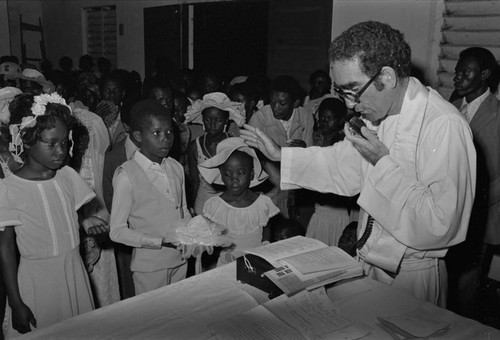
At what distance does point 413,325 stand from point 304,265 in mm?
461

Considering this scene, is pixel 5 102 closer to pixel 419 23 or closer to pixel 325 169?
pixel 325 169

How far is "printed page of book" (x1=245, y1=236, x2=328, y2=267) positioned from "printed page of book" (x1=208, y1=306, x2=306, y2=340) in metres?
0.24

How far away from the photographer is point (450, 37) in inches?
215

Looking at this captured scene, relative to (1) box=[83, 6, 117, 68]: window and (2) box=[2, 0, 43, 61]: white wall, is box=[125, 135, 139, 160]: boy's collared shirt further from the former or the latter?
(2) box=[2, 0, 43, 61]: white wall

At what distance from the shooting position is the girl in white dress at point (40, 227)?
7.93 ft

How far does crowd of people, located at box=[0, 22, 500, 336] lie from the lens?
78.4 inches

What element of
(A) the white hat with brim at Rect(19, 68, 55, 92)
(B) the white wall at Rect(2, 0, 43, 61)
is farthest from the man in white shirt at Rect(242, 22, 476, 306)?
(B) the white wall at Rect(2, 0, 43, 61)

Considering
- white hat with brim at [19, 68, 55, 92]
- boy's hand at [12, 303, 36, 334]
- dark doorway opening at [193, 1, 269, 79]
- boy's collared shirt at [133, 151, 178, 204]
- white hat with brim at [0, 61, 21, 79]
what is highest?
dark doorway opening at [193, 1, 269, 79]

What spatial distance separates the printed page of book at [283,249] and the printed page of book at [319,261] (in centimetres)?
3

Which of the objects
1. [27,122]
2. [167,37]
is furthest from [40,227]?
[167,37]

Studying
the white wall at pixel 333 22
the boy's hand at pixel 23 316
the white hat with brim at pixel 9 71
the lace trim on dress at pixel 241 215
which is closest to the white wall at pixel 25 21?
the white wall at pixel 333 22

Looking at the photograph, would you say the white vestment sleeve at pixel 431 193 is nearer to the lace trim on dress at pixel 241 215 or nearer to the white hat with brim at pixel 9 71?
the lace trim on dress at pixel 241 215

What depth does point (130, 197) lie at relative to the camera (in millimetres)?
2803

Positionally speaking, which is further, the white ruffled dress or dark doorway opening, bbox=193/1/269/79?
dark doorway opening, bbox=193/1/269/79
